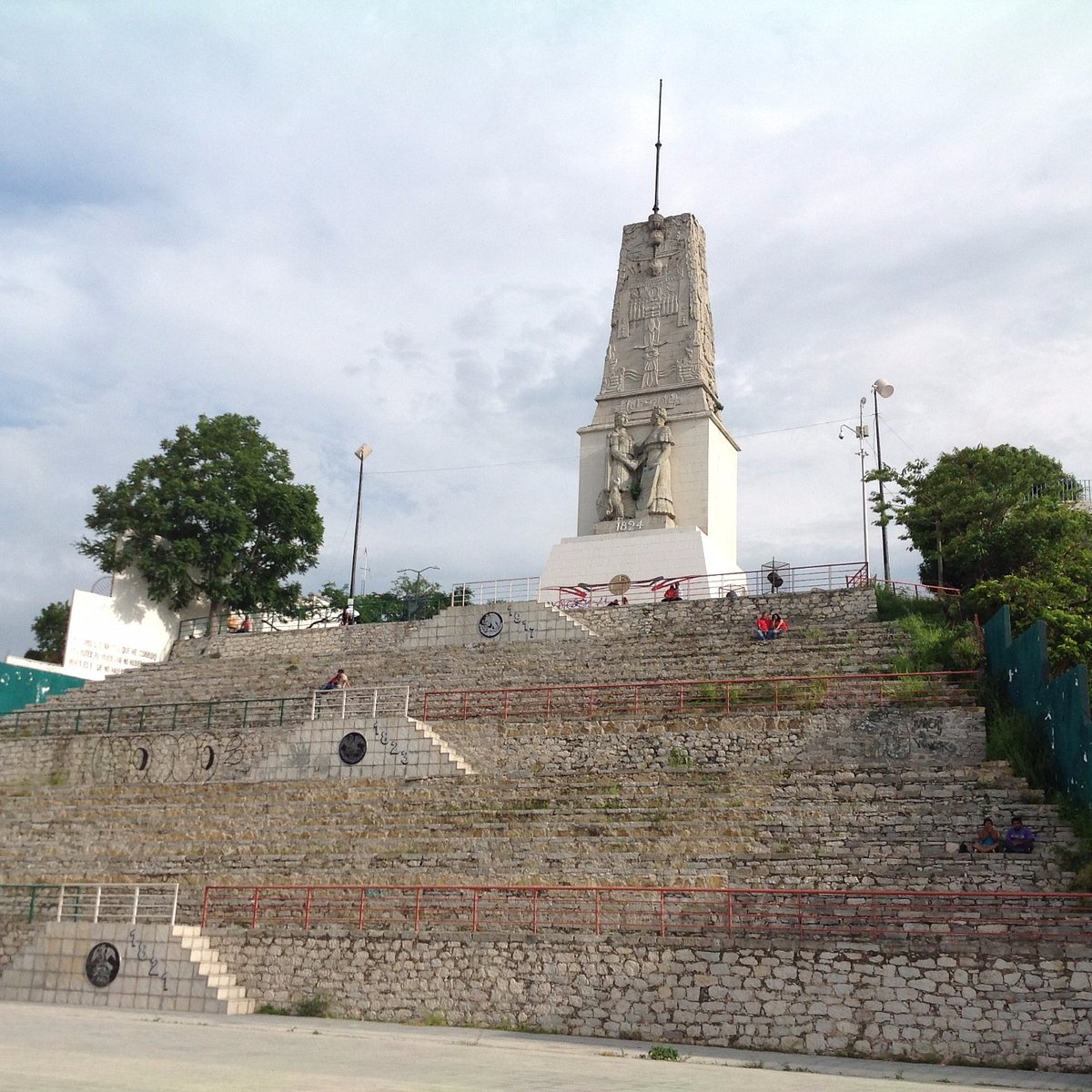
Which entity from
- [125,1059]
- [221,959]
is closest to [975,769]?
[221,959]

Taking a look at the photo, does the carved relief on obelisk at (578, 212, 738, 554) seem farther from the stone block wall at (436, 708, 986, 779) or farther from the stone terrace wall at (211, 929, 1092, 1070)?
the stone terrace wall at (211, 929, 1092, 1070)

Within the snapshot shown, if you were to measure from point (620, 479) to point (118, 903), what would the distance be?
1777cm

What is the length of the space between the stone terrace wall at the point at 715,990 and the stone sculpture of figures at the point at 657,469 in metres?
17.8

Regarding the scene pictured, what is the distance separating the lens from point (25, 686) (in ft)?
98.5

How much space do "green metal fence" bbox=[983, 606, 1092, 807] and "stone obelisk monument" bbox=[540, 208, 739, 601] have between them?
1002 cm

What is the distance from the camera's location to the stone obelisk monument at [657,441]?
101ft

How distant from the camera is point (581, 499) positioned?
32.8 meters

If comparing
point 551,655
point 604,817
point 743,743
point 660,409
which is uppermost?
point 660,409

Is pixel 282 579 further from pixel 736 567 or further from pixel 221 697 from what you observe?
pixel 736 567

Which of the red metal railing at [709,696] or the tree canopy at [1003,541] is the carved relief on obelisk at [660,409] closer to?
the tree canopy at [1003,541]

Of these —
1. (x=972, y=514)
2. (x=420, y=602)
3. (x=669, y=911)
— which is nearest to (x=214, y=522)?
(x=420, y=602)

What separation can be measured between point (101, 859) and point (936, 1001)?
12673 millimetres

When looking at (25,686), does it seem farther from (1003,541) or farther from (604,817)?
(1003,541)

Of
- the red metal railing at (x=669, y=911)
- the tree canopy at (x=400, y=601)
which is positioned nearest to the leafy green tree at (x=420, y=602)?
the tree canopy at (x=400, y=601)
